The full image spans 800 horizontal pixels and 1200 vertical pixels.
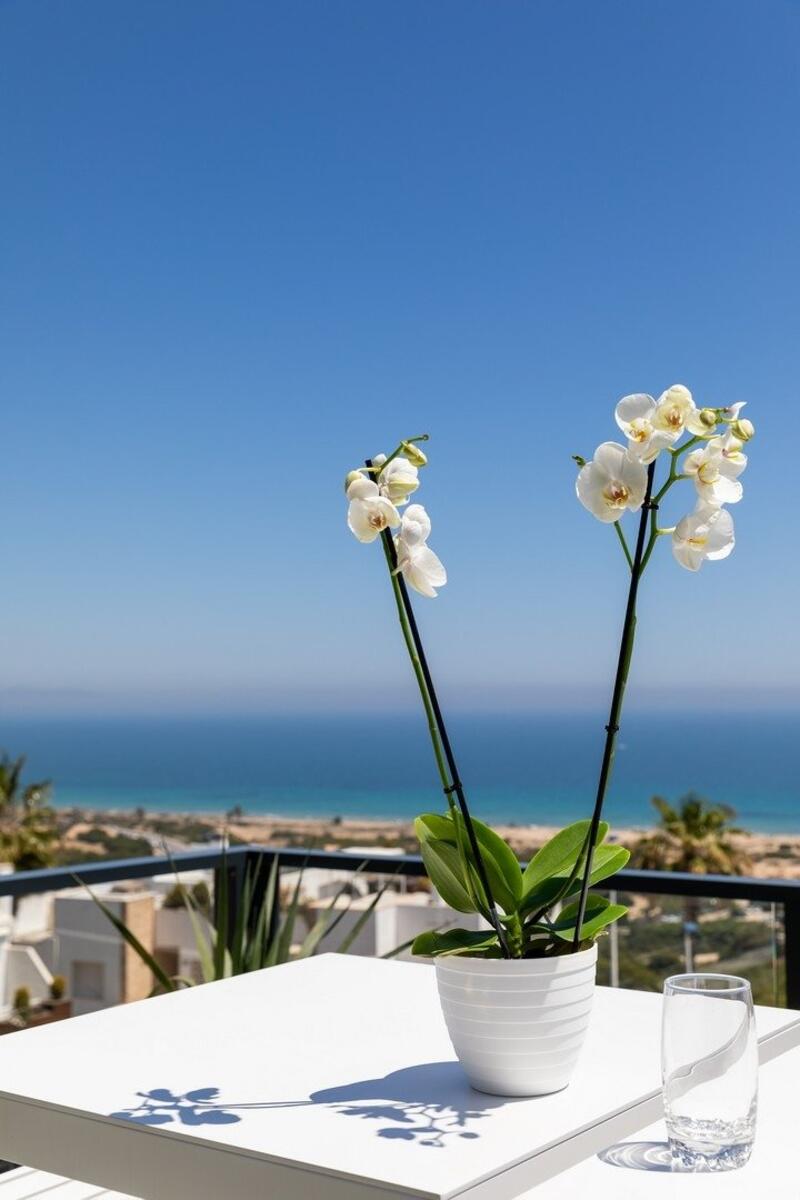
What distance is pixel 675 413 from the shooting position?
48.9 inches

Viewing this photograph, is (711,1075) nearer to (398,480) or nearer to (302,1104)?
(302,1104)

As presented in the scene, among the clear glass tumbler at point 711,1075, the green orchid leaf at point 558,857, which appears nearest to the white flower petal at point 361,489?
the green orchid leaf at point 558,857

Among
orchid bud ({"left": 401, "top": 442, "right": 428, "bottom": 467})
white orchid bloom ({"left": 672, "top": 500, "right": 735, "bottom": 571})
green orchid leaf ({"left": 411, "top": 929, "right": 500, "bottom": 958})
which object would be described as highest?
orchid bud ({"left": 401, "top": 442, "right": 428, "bottom": 467})

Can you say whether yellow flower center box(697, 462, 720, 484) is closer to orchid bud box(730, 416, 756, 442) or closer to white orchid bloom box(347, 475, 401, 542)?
orchid bud box(730, 416, 756, 442)

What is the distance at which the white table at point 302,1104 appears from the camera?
117 centimetres

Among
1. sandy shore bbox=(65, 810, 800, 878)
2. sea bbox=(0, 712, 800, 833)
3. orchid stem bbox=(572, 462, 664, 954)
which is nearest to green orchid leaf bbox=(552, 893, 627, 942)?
orchid stem bbox=(572, 462, 664, 954)

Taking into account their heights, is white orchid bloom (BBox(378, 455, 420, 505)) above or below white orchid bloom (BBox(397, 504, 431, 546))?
above

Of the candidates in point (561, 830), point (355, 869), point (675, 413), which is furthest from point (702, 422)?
point (355, 869)

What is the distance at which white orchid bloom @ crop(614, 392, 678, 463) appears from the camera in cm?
124

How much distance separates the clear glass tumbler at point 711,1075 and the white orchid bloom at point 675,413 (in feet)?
1.76

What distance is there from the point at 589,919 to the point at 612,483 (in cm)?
46

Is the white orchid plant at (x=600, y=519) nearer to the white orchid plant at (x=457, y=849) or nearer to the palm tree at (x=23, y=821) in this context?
the white orchid plant at (x=457, y=849)

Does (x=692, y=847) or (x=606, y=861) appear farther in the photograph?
(x=692, y=847)

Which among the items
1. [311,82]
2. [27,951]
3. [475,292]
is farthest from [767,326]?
[27,951]
